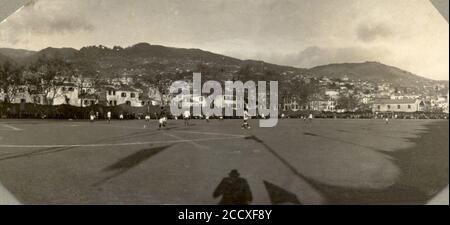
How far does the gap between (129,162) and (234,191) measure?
4.74m

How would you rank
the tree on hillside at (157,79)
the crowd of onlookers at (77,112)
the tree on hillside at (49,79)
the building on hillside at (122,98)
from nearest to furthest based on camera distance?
the tree on hillside at (157,79)
the tree on hillside at (49,79)
the crowd of onlookers at (77,112)
the building on hillside at (122,98)

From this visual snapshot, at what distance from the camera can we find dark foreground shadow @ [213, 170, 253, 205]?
8.15 metres

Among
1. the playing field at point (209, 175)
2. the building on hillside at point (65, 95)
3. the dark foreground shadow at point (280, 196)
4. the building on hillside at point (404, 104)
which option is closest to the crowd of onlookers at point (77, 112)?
the building on hillside at point (65, 95)

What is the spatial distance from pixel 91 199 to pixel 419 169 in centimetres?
879

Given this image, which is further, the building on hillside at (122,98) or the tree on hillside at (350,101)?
the building on hillside at (122,98)

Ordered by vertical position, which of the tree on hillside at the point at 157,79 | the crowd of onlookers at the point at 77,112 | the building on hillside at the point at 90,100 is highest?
the tree on hillside at the point at 157,79

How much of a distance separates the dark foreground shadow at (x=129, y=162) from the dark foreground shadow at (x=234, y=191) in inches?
113

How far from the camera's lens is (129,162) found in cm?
1241

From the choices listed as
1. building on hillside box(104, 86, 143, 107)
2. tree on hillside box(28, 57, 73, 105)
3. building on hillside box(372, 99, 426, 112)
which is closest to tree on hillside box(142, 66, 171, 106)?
building on hillside box(104, 86, 143, 107)

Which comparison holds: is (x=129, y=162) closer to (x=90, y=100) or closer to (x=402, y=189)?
(x=402, y=189)

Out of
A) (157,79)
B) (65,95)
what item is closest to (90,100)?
(65,95)

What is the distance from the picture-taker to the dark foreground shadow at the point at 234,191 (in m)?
8.15

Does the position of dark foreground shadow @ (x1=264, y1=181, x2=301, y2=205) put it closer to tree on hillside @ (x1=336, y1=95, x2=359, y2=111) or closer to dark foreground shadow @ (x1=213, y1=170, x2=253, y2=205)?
dark foreground shadow @ (x1=213, y1=170, x2=253, y2=205)

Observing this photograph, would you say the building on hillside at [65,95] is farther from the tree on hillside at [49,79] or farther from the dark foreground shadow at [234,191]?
the dark foreground shadow at [234,191]
